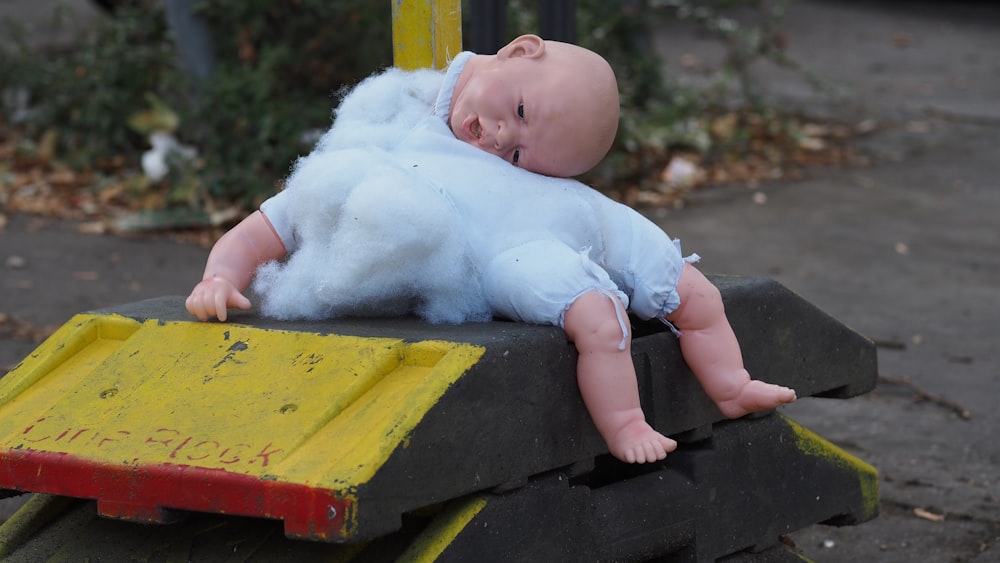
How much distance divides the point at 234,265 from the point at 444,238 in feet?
1.41

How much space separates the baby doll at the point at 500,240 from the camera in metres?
2.30

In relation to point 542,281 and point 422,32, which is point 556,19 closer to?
point 422,32

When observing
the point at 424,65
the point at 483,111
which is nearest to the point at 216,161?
the point at 424,65

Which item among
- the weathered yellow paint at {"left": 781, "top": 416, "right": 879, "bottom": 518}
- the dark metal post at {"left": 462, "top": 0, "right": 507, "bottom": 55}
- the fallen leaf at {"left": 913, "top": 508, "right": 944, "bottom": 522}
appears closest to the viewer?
the weathered yellow paint at {"left": 781, "top": 416, "right": 879, "bottom": 518}

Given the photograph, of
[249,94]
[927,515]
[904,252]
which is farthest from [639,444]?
[249,94]

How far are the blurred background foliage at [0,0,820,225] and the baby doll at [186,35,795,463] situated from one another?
135 inches

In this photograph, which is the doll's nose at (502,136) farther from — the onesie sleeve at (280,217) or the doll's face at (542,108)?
the onesie sleeve at (280,217)

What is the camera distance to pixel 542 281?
2.31 meters

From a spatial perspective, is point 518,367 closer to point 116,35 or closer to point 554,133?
point 554,133

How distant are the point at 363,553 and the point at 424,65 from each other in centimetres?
114

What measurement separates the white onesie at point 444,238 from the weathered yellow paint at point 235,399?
17 cm

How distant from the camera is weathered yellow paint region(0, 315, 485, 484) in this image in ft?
6.58

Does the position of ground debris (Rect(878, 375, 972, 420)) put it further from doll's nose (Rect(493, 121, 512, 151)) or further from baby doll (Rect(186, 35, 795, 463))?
doll's nose (Rect(493, 121, 512, 151))

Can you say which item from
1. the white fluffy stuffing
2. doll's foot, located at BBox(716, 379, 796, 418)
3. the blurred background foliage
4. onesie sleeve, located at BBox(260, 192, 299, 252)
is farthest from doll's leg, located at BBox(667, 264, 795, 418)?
the blurred background foliage
